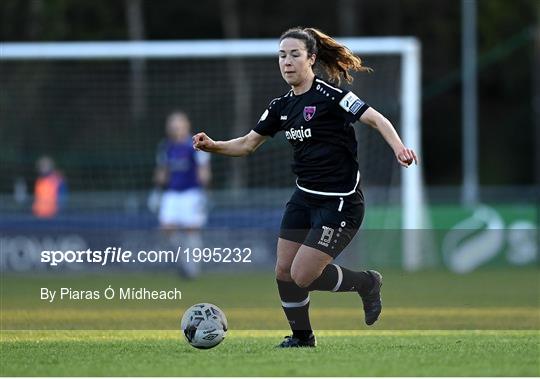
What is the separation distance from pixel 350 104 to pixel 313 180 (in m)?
0.57

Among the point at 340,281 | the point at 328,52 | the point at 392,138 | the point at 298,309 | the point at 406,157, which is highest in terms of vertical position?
the point at 328,52

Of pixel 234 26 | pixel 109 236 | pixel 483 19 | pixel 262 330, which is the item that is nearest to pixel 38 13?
pixel 234 26

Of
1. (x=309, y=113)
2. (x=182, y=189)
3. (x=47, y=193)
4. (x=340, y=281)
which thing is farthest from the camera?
(x=47, y=193)

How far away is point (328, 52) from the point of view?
8.73 m

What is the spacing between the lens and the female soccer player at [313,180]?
322 inches

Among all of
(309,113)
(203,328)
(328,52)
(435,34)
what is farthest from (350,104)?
(435,34)

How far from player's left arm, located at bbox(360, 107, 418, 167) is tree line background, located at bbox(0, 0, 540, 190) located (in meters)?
31.0

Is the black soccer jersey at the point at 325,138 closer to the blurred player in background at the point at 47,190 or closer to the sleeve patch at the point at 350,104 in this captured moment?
the sleeve patch at the point at 350,104

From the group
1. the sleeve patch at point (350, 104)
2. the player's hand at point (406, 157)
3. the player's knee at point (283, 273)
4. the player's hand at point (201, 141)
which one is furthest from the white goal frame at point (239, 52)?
the player's hand at point (406, 157)

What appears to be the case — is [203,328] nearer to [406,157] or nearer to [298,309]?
[298,309]

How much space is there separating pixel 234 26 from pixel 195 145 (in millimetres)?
31679

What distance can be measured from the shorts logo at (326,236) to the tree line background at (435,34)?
31007 mm

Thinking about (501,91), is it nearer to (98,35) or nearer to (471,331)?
(98,35)

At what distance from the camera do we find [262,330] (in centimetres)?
1021
